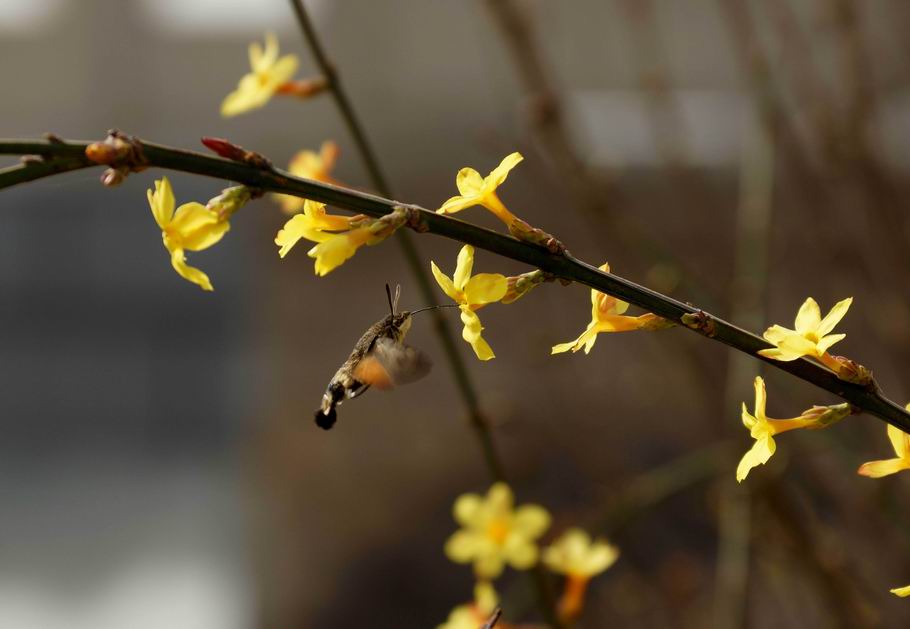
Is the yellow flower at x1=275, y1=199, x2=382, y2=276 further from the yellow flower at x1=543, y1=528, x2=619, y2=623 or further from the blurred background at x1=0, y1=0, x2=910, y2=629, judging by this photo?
the blurred background at x1=0, y1=0, x2=910, y2=629

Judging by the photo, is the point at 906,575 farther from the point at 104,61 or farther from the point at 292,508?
the point at 104,61

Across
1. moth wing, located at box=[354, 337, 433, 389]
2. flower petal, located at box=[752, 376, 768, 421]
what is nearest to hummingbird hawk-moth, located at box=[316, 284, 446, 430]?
moth wing, located at box=[354, 337, 433, 389]

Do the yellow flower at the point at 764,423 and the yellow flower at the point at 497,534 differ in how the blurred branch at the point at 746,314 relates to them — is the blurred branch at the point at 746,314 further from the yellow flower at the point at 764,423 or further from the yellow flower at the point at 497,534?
the yellow flower at the point at 764,423

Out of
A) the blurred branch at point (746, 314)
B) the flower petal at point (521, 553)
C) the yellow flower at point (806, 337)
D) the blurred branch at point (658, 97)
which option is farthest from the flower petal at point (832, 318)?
the blurred branch at point (658, 97)

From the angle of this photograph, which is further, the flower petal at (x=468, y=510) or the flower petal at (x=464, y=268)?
the flower petal at (x=468, y=510)

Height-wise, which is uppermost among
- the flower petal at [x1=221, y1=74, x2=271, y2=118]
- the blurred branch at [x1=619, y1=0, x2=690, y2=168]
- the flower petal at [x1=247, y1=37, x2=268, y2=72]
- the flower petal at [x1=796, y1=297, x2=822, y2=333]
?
the blurred branch at [x1=619, y1=0, x2=690, y2=168]

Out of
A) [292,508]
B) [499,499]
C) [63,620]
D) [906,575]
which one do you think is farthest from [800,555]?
[63,620]
